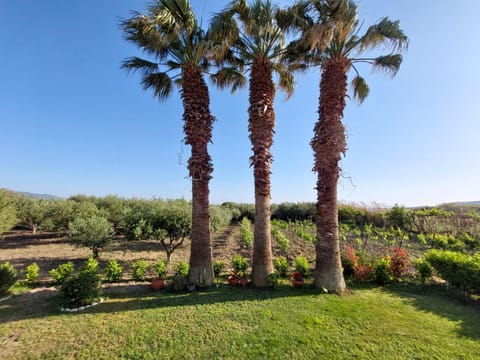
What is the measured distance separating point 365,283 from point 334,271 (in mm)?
1807

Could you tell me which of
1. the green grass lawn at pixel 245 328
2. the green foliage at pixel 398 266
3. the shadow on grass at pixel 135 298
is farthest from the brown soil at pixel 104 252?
the green grass lawn at pixel 245 328

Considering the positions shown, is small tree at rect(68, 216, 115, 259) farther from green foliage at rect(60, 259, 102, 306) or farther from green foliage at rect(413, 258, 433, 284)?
green foliage at rect(413, 258, 433, 284)

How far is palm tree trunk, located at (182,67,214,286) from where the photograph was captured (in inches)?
233

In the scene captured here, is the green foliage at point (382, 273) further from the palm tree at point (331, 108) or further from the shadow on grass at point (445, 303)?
the palm tree at point (331, 108)

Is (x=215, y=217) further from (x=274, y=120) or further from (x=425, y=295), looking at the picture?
(x=425, y=295)

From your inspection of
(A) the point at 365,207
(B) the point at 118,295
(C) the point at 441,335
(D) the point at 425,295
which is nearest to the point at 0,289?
(B) the point at 118,295

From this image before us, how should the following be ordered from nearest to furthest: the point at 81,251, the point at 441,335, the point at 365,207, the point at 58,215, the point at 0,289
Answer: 1. the point at 441,335
2. the point at 0,289
3. the point at 81,251
4. the point at 58,215
5. the point at 365,207

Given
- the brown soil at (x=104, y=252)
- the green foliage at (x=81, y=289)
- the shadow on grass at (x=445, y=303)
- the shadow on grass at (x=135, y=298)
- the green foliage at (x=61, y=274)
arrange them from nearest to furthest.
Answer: the shadow on grass at (x=445, y=303)
the shadow on grass at (x=135, y=298)
the green foliage at (x=81, y=289)
the green foliage at (x=61, y=274)
the brown soil at (x=104, y=252)

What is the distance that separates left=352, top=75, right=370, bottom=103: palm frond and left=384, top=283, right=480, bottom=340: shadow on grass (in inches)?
253

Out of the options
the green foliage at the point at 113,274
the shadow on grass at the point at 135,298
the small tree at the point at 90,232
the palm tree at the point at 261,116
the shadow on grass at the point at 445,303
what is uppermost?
the palm tree at the point at 261,116

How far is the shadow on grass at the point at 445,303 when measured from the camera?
13.7 ft

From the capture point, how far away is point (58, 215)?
14.1 m

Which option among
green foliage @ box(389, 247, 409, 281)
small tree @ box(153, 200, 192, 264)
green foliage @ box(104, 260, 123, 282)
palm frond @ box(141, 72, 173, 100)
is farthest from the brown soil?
palm frond @ box(141, 72, 173, 100)

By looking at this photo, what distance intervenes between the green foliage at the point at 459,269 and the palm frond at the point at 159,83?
10462mm
